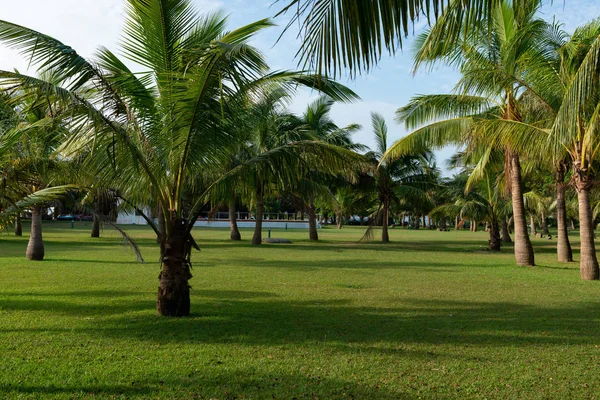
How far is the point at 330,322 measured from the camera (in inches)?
311

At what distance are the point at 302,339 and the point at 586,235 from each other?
10.2 m

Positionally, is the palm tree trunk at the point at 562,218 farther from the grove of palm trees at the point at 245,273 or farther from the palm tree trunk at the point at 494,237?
the palm tree trunk at the point at 494,237

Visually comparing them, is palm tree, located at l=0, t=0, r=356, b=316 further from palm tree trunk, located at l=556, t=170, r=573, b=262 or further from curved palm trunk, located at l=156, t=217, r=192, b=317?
palm tree trunk, located at l=556, t=170, r=573, b=262

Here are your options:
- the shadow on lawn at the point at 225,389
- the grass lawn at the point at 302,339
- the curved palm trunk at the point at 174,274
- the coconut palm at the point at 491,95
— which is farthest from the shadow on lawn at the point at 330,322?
the coconut palm at the point at 491,95

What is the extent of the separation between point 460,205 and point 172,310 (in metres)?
22.4

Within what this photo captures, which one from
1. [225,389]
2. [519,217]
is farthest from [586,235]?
[225,389]

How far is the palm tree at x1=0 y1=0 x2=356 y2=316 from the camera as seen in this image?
6.95 metres

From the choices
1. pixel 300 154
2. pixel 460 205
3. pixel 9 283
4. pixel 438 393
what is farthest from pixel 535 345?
pixel 460 205

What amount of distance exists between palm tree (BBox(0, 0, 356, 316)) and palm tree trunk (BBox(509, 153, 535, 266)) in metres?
11.6

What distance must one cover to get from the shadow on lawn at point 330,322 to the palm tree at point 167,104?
94 cm

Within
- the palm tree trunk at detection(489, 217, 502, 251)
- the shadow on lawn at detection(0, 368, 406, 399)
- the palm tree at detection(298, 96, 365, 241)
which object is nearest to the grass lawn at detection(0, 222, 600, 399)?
the shadow on lawn at detection(0, 368, 406, 399)

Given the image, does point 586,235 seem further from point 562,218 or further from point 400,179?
point 400,179

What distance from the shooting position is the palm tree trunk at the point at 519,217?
1688 centimetres

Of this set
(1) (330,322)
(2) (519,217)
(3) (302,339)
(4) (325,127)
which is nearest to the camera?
(3) (302,339)
